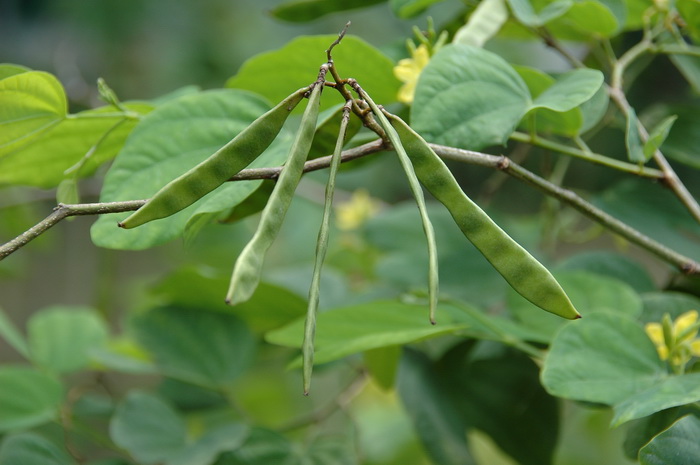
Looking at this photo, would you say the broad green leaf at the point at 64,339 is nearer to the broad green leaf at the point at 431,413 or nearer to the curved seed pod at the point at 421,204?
the broad green leaf at the point at 431,413

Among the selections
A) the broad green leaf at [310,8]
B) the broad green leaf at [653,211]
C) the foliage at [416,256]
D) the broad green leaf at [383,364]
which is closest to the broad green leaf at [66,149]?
the foliage at [416,256]

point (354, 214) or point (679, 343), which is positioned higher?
point (679, 343)

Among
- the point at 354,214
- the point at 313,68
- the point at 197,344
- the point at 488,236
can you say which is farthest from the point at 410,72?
the point at 354,214

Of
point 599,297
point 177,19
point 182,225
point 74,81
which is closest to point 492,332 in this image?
point 599,297

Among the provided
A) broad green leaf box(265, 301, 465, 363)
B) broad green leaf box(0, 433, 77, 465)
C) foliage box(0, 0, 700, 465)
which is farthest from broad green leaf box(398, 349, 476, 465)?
broad green leaf box(0, 433, 77, 465)

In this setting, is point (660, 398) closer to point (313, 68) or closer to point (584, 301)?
point (584, 301)

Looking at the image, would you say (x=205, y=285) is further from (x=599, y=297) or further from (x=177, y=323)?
Result: (x=599, y=297)
